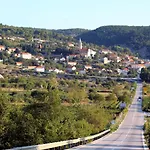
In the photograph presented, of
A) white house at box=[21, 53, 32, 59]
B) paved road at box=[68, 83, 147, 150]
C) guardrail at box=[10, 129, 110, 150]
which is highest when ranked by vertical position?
guardrail at box=[10, 129, 110, 150]

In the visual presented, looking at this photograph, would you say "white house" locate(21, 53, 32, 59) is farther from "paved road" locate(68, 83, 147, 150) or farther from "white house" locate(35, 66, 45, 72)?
"paved road" locate(68, 83, 147, 150)

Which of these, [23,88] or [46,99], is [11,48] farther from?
[46,99]

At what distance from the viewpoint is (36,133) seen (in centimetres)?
1966

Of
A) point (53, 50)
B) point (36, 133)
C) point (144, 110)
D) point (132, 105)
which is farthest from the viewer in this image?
point (53, 50)

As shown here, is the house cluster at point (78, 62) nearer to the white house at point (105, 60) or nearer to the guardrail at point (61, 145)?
the white house at point (105, 60)

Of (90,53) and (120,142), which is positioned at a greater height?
(120,142)

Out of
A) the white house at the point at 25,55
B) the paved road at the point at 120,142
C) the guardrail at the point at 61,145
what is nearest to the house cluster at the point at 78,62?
the white house at the point at 25,55

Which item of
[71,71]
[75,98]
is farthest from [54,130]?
[71,71]

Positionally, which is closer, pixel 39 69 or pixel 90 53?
pixel 39 69

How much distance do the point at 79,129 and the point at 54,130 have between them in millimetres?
5249

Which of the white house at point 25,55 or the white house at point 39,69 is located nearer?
the white house at point 39,69

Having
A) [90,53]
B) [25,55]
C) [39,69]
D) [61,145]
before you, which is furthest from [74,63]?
[61,145]

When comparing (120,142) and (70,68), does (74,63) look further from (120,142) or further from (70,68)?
(120,142)

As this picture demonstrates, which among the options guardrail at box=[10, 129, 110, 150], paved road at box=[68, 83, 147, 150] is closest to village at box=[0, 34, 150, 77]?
paved road at box=[68, 83, 147, 150]
